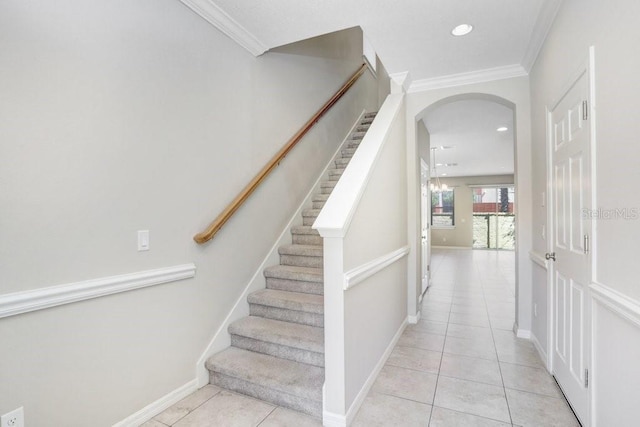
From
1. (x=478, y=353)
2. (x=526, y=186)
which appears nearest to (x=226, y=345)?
(x=478, y=353)

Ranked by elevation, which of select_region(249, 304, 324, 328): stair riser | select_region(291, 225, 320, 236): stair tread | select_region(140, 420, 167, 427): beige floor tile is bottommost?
select_region(140, 420, 167, 427): beige floor tile

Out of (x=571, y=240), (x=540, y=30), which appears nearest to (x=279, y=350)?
(x=571, y=240)

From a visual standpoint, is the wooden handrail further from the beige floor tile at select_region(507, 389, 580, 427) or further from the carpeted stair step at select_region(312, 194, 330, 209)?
the beige floor tile at select_region(507, 389, 580, 427)

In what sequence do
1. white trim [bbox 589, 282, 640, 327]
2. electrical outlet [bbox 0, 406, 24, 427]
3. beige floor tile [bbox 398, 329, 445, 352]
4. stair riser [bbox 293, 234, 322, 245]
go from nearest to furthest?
white trim [bbox 589, 282, 640, 327] → electrical outlet [bbox 0, 406, 24, 427] → beige floor tile [bbox 398, 329, 445, 352] → stair riser [bbox 293, 234, 322, 245]

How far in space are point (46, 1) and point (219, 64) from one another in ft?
3.64

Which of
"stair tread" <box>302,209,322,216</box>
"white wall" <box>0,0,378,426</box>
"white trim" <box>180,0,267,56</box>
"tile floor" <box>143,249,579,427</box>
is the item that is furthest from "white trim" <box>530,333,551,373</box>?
"white trim" <box>180,0,267,56</box>

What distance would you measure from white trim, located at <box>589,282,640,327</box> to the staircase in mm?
1533

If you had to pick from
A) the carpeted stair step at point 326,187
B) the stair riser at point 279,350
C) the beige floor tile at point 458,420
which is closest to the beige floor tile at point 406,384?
the beige floor tile at point 458,420

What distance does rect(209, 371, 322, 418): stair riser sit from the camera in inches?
77.9

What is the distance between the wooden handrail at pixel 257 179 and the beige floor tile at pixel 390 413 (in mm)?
1510

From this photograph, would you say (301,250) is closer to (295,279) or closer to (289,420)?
(295,279)

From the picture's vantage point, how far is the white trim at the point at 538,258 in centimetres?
263

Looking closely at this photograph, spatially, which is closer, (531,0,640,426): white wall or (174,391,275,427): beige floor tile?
(531,0,640,426): white wall

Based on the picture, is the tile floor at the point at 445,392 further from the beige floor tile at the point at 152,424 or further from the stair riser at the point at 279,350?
the stair riser at the point at 279,350
